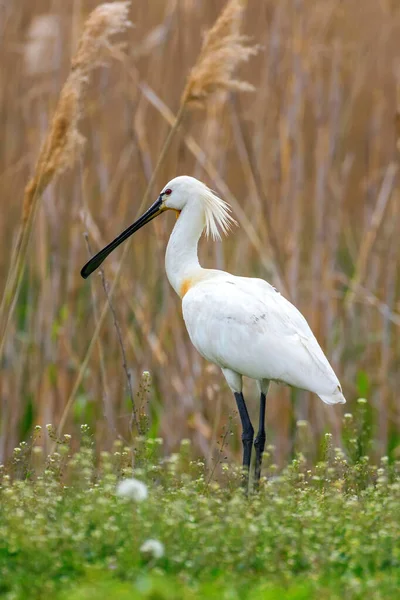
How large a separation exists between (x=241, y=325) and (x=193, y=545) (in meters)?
1.66

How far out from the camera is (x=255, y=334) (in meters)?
4.53

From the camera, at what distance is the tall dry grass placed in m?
5.81

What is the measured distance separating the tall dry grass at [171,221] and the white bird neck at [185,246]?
0.55 metres

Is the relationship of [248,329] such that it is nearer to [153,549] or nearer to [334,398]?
[334,398]

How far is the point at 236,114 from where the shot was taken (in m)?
5.40

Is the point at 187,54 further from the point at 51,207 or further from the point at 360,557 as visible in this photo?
the point at 360,557

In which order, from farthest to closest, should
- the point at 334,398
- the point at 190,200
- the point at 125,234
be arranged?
1. the point at 125,234
2. the point at 190,200
3. the point at 334,398

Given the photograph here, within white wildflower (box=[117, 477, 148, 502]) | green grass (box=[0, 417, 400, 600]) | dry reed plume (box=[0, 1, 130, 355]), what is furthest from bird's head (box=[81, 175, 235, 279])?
white wildflower (box=[117, 477, 148, 502])

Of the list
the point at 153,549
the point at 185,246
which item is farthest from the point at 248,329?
the point at 153,549

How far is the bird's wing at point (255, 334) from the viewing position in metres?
4.36

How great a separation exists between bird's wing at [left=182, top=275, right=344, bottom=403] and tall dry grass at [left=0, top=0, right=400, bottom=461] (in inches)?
37.1

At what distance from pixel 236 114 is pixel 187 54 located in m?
0.85

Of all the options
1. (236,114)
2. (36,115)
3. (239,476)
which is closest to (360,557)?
(239,476)

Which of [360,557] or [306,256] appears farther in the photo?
[306,256]
